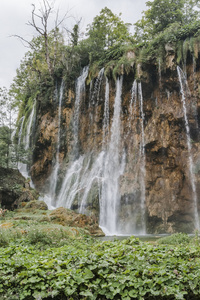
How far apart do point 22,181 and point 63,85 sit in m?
11.0

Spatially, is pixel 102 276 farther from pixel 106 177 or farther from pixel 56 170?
pixel 56 170

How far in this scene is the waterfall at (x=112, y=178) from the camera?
1592cm

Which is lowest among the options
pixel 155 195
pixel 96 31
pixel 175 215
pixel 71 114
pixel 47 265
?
pixel 47 265

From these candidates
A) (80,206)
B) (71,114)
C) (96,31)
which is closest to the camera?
(80,206)

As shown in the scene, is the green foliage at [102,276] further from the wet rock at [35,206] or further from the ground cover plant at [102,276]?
the wet rock at [35,206]

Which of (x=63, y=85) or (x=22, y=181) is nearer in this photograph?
(x=22, y=181)

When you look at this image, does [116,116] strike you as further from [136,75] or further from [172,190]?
[172,190]

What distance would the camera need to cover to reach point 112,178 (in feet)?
58.4

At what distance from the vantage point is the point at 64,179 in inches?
838

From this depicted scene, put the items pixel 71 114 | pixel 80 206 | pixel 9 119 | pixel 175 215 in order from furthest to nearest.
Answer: pixel 71 114
pixel 9 119
pixel 80 206
pixel 175 215

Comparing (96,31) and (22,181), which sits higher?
(96,31)

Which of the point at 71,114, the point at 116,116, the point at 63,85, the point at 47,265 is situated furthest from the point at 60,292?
the point at 63,85

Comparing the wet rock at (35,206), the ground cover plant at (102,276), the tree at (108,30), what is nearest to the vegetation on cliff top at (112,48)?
the tree at (108,30)

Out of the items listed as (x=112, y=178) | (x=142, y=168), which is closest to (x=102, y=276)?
(x=142, y=168)
